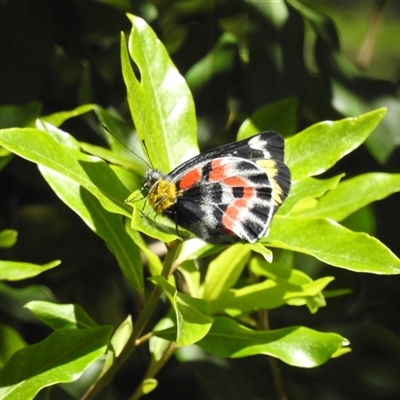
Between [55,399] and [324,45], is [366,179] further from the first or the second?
[55,399]

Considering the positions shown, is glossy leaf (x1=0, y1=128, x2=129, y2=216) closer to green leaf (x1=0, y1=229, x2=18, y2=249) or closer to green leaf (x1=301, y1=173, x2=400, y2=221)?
green leaf (x1=0, y1=229, x2=18, y2=249)

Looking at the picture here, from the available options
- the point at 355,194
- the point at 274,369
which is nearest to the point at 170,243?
the point at 355,194

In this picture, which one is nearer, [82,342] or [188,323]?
[188,323]

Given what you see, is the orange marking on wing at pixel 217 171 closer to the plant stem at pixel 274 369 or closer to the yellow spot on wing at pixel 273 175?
the yellow spot on wing at pixel 273 175

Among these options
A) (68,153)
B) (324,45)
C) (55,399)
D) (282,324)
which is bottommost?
(282,324)

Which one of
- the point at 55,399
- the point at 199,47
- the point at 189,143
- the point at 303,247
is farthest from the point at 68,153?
the point at 199,47

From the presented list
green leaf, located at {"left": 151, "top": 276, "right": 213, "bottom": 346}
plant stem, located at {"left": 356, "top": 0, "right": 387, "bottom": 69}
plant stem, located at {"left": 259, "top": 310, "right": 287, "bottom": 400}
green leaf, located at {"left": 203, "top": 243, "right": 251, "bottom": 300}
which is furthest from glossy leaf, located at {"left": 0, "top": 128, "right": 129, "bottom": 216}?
plant stem, located at {"left": 356, "top": 0, "right": 387, "bottom": 69}
